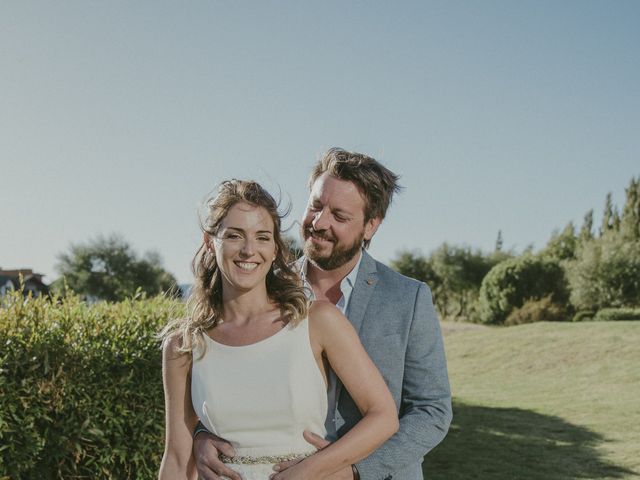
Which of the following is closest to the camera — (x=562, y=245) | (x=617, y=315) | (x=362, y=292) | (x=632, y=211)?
(x=362, y=292)

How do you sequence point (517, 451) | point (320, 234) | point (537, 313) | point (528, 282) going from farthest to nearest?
point (528, 282)
point (537, 313)
point (517, 451)
point (320, 234)

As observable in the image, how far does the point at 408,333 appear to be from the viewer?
124 inches

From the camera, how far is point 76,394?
608 centimetres

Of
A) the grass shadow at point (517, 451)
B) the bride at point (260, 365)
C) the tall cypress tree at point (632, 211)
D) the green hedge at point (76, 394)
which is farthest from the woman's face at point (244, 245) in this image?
the tall cypress tree at point (632, 211)

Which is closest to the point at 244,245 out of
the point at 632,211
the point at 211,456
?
the point at 211,456

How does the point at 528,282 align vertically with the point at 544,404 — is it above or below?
above

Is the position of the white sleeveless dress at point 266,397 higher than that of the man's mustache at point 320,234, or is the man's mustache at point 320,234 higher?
the man's mustache at point 320,234

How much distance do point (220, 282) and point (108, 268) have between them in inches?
2204

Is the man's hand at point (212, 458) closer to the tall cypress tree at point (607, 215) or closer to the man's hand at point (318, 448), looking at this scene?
the man's hand at point (318, 448)

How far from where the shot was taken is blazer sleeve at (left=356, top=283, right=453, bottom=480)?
2943mm

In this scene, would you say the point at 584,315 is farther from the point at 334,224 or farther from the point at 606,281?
the point at 334,224

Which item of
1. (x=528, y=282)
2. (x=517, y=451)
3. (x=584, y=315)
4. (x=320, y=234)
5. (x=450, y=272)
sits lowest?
(x=517, y=451)

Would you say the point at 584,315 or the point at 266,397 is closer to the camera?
the point at 266,397

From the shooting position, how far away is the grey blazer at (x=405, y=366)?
294cm
